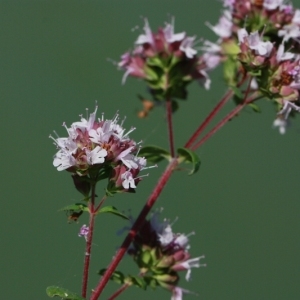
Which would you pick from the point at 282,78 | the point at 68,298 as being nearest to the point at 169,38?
the point at 282,78

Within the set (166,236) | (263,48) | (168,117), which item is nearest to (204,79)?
(168,117)

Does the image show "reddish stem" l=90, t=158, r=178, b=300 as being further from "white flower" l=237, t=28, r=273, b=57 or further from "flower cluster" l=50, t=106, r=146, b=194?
"white flower" l=237, t=28, r=273, b=57

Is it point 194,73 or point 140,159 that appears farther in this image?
point 194,73

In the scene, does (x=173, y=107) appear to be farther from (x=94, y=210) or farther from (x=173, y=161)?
(x=94, y=210)

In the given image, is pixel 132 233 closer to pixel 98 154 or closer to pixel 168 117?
pixel 98 154

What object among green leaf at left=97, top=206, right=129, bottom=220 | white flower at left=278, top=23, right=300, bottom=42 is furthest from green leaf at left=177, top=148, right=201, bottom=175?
white flower at left=278, top=23, right=300, bottom=42

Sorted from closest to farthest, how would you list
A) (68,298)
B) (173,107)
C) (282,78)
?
(68,298) → (282,78) → (173,107)

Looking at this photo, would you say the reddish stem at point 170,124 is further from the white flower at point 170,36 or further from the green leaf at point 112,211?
the green leaf at point 112,211
